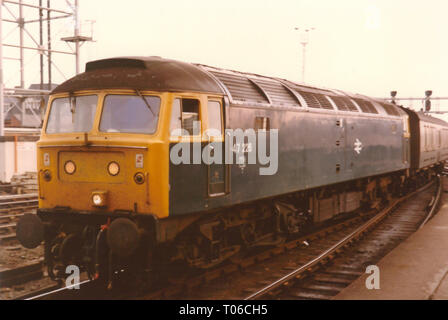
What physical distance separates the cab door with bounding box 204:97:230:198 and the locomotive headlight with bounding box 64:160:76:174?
195cm

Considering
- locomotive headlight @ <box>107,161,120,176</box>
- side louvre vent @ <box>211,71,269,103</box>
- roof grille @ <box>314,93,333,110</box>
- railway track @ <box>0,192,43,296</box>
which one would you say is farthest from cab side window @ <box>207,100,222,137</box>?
roof grille @ <box>314,93,333,110</box>

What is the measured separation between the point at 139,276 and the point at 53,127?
2671mm

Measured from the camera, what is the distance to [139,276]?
795 cm

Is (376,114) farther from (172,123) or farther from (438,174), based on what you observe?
(438,174)

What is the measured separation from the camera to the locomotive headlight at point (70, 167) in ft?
26.6

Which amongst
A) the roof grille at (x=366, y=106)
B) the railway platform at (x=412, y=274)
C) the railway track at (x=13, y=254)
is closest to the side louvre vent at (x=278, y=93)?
the railway platform at (x=412, y=274)

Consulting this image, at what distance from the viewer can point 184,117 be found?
8.03 m

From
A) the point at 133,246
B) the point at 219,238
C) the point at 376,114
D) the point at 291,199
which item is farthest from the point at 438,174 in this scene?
the point at 133,246

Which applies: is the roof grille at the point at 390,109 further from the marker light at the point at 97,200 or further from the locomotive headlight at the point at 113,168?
the marker light at the point at 97,200

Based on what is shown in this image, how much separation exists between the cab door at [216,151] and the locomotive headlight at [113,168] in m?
1.35

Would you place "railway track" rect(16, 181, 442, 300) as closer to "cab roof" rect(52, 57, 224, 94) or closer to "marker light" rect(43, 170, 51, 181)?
"marker light" rect(43, 170, 51, 181)

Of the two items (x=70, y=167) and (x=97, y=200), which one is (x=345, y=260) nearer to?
(x=97, y=200)

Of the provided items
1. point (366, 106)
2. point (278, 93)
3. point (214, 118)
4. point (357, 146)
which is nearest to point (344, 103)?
point (357, 146)

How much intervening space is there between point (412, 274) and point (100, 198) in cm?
514
